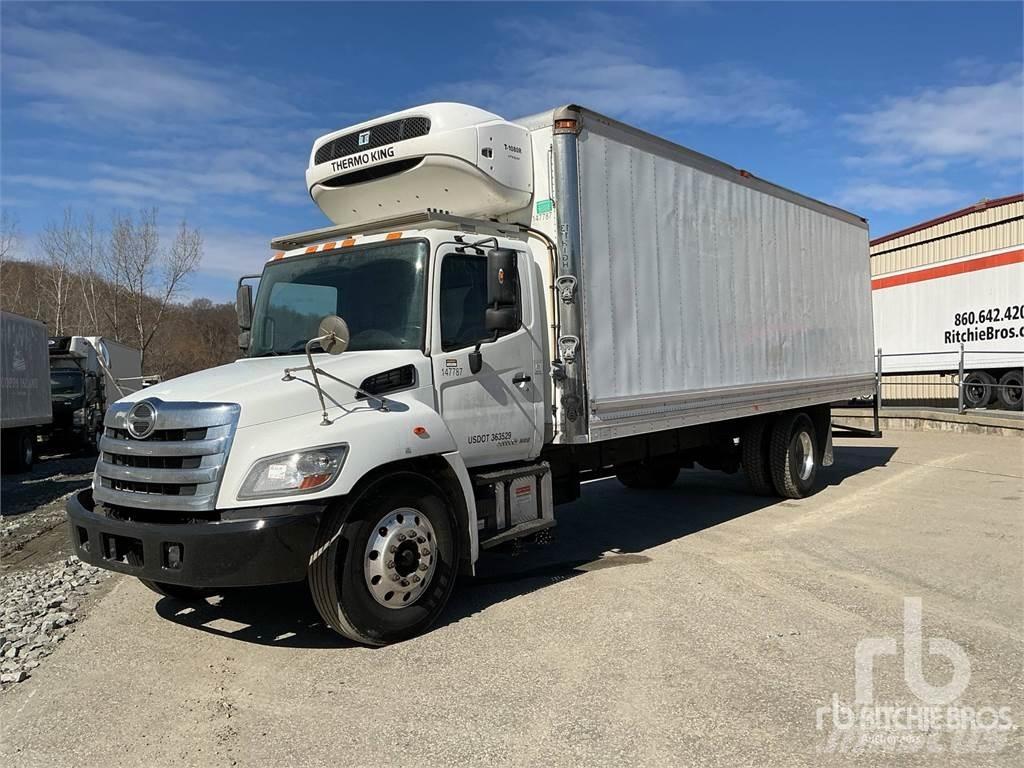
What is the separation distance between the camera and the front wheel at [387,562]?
427 cm

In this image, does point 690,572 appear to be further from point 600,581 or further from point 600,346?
point 600,346

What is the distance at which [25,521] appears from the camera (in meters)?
9.42

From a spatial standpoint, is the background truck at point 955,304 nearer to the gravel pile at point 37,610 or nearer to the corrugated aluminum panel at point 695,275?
the corrugated aluminum panel at point 695,275

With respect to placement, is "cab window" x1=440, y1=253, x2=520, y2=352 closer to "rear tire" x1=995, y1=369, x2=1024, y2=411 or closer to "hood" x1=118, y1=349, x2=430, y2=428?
"hood" x1=118, y1=349, x2=430, y2=428

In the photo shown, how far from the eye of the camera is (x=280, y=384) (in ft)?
14.4

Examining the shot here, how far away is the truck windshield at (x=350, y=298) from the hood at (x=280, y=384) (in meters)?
0.18

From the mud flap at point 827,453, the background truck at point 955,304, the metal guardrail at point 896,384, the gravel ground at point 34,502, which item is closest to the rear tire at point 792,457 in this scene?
the mud flap at point 827,453

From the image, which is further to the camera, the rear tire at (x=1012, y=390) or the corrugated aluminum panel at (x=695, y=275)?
the rear tire at (x=1012, y=390)

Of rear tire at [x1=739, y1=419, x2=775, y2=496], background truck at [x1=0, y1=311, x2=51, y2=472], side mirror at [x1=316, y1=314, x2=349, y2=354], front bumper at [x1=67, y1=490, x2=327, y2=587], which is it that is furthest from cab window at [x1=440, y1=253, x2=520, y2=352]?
background truck at [x1=0, y1=311, x2=51, y2=472]

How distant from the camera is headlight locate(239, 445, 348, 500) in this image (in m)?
4.06

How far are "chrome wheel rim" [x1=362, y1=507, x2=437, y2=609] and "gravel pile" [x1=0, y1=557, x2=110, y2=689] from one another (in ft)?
6.49

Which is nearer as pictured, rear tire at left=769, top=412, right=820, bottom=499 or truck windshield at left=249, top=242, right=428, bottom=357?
truck windshield at left=249, top=242, right=428, bottom=357

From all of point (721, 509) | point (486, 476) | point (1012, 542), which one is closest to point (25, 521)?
point (486, 476)

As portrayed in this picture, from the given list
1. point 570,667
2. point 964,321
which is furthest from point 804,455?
point 964,321
